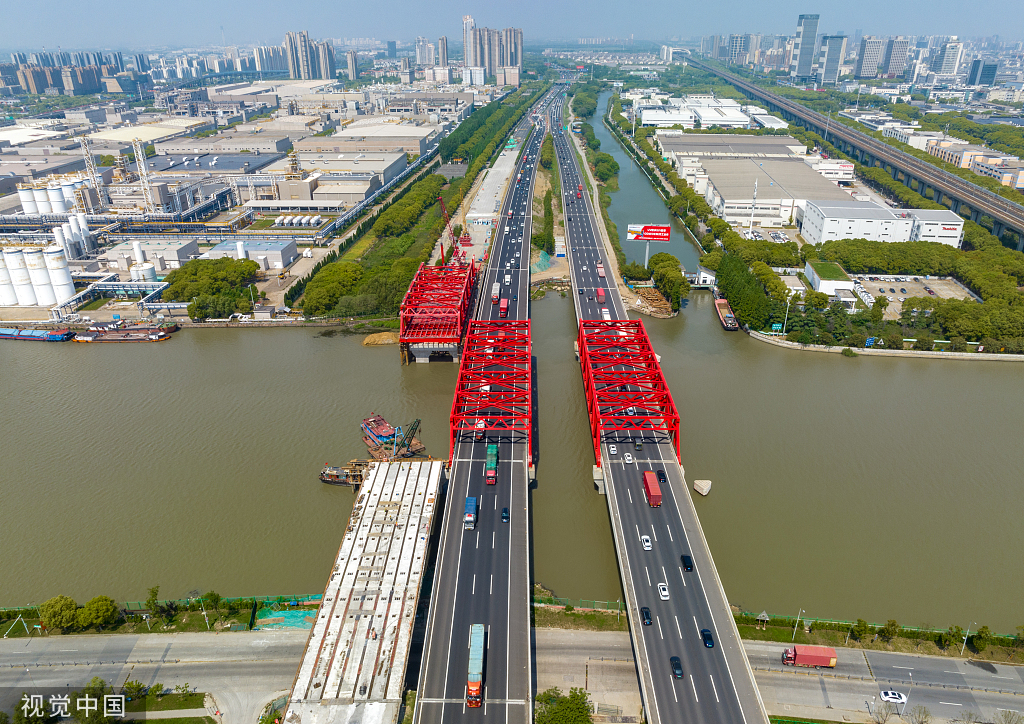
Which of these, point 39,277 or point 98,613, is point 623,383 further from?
point 39,277

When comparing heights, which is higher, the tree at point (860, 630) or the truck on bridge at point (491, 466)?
the truck on bridge at point (491, 466)

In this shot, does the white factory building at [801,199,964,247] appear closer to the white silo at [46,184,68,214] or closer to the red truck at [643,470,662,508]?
the red truck at [643,470,662,508]

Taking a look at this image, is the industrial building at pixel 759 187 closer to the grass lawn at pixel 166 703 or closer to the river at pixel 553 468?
the river at pixel 553 468

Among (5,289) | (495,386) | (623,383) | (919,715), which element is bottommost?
(919,715)

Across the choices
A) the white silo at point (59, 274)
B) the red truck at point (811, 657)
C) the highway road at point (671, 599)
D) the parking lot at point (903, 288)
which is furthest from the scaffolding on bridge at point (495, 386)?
the white silo at point (59, 274)


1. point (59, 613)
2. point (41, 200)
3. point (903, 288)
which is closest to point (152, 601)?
point (59, 613)
